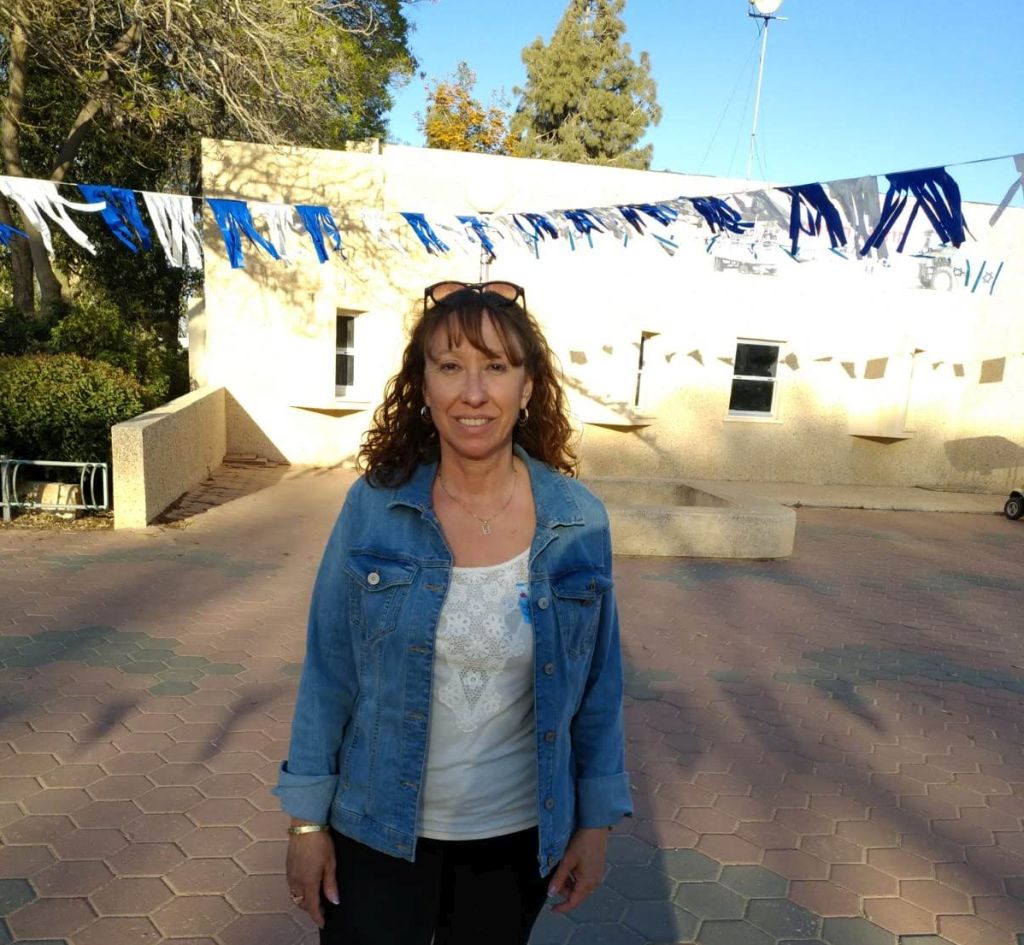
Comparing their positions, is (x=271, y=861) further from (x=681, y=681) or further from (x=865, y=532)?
(x=865, y=532)

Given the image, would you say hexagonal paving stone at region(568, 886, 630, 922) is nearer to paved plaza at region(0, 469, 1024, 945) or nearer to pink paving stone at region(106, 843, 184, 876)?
paved plaza at region(0, 469, 1024, 945)

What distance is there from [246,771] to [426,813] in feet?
7.44

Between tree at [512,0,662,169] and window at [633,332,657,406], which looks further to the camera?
tree at [512,0,662,169]

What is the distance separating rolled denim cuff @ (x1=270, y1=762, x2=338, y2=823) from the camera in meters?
1.49

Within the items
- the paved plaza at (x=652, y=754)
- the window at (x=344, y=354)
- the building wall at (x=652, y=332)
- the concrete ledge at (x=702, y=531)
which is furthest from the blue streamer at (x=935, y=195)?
the window at (x=344, y=354)

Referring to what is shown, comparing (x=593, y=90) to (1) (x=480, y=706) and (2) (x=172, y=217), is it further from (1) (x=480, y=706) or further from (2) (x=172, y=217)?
(1) (x=480, y=706)

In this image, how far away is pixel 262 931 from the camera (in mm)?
2492

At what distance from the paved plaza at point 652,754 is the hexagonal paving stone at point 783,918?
0.02 meters

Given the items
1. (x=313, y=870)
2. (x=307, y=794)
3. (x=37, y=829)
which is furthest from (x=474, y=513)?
(x=37, y=829)

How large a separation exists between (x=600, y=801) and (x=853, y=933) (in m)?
1.70

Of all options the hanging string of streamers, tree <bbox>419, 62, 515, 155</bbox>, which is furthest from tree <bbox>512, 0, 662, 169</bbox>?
the hanging string of streamers

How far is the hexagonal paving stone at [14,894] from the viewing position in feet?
8.24

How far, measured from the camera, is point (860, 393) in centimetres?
1289

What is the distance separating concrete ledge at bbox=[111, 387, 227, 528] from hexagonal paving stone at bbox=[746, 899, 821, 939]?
658cm
